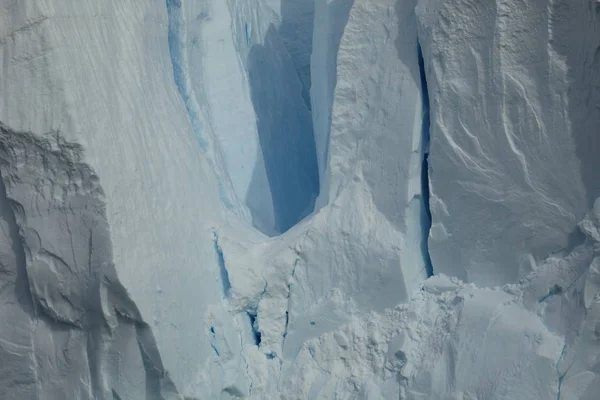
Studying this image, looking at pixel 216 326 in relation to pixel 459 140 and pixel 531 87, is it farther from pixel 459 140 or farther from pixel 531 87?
pixel 531 87

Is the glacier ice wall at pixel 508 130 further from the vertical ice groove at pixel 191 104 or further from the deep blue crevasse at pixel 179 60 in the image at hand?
the deep blue crevasse at pixel 179 60

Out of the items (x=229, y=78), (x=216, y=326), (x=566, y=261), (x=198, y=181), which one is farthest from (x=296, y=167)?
(x=566, y=261)

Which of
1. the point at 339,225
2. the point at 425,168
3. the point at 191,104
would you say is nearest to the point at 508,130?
the point at 425,168

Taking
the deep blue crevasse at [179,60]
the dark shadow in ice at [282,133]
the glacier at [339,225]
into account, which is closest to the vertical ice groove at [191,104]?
the deep blue crevasse at [179,60]

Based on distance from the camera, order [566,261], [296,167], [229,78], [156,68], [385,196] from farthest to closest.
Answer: [296,167] < [229,78] < [156,68] < [385,196] < [566,261]

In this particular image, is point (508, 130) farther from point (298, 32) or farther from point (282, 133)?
point (298, 32)

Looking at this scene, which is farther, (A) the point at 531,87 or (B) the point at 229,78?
(B) the point at 229,78

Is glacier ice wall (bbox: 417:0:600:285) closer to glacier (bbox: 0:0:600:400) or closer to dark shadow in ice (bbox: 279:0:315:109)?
glacier (bbox: 0:0:600:400)

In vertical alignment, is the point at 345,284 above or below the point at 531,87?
below
